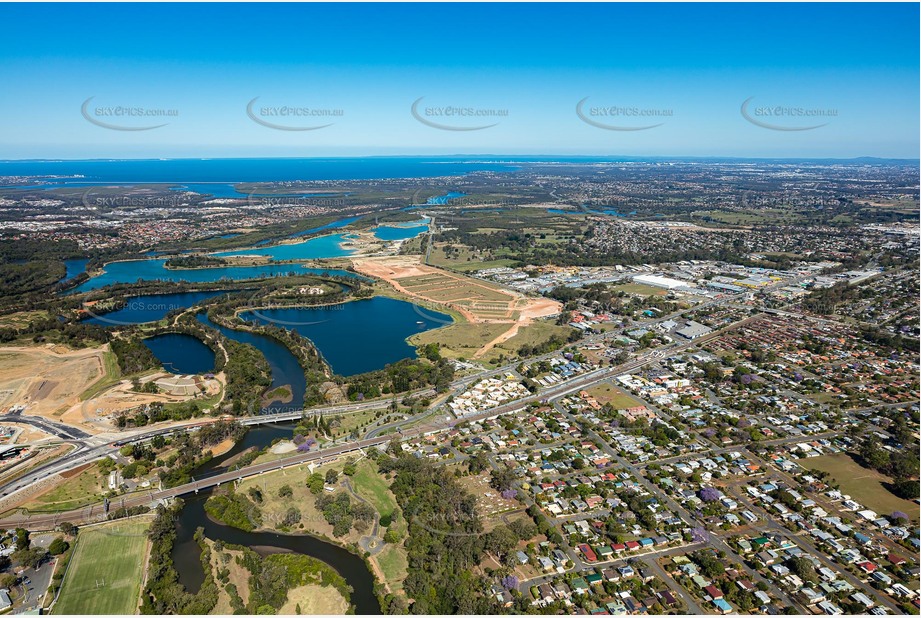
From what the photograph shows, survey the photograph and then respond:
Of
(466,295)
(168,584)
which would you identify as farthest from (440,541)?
(466,295)

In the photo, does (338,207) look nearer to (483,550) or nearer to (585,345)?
(585,345)

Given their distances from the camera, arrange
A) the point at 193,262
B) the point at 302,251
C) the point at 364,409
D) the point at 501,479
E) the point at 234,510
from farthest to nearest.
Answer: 1. the point at 302,251
2. the point at 193,262
3. the point at 364,409
4. the point at 501,479
5. the point at 234,510

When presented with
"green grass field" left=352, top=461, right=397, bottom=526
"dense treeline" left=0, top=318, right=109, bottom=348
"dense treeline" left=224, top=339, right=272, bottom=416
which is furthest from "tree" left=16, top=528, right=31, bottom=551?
"dense treeline" left=0, top=318, right=109, bottom=348

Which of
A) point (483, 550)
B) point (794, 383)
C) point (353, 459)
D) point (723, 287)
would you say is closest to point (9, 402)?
point (353, 459)

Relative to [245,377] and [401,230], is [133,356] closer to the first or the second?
[245,377]

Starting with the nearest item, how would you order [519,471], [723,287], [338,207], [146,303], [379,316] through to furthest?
[519,471] → [379,316] → [146,303] → [723,287] → [338,207]
